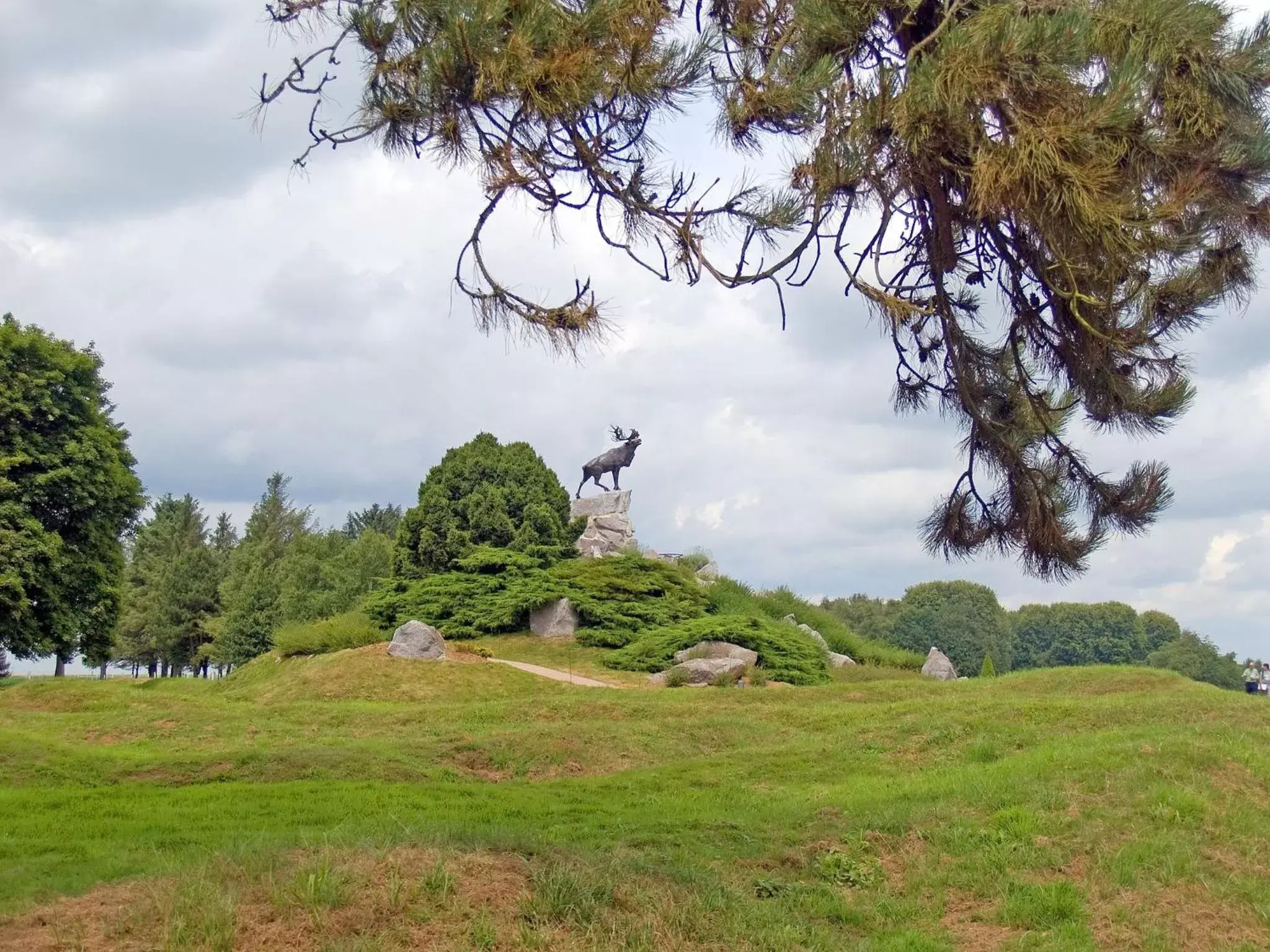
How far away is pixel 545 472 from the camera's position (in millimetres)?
30469

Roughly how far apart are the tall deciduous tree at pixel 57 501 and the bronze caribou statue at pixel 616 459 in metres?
13.4

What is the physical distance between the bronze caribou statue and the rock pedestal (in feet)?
1.82

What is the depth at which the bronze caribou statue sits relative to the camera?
3300cm

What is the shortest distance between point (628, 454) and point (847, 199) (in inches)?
1079

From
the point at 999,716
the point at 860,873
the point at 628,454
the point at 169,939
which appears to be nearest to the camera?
the point at 169,939

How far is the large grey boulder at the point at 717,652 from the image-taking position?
Result: 2162 cm

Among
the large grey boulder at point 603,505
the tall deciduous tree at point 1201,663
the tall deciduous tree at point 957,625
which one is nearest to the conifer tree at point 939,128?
the large grey boulder at point 603,505

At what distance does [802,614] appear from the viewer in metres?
30.2

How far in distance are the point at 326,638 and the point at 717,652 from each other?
9.07 metres

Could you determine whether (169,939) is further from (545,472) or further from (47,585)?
(545,472)

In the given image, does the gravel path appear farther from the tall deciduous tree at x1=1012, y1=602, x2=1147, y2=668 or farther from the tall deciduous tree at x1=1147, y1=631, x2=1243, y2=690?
the tall deciduous tree at x1=1012, y1=602, x2=1147, y2=668

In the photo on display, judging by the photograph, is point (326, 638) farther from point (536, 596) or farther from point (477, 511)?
point (477, 511)

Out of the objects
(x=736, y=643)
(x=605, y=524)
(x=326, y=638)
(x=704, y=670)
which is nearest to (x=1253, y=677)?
(x=736, y=643)

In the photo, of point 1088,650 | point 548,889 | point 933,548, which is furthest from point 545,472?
point 1088,650
